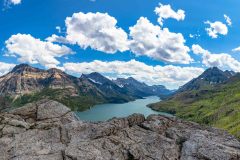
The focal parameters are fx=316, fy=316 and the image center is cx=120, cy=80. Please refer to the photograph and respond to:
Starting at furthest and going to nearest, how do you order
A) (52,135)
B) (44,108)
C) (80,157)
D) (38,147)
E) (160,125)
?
(44,108)
(160,125)
(52,135)
(38,147)
(80,157)

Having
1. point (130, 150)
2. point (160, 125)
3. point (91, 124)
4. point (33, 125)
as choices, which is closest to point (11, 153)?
point (33, 125)

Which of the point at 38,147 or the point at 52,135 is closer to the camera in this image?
the point at 38,147

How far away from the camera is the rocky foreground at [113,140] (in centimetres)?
3697

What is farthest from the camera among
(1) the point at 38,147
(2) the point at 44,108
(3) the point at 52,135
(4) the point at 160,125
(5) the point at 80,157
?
(2) the point at 44,108

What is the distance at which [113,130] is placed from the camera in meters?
42.2

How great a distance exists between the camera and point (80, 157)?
118ft

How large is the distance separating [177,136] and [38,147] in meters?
17.9

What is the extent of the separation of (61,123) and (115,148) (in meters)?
11.9

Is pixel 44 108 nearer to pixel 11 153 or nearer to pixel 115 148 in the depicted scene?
pixel 11 153

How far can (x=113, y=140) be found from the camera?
3969 cm

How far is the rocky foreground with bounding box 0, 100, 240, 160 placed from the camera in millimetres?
36969

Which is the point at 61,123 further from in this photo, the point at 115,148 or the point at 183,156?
the point at 183,156

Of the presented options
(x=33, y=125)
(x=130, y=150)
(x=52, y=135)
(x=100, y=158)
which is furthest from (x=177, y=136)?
(x=33, y=125)

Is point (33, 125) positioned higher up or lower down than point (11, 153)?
higher up
